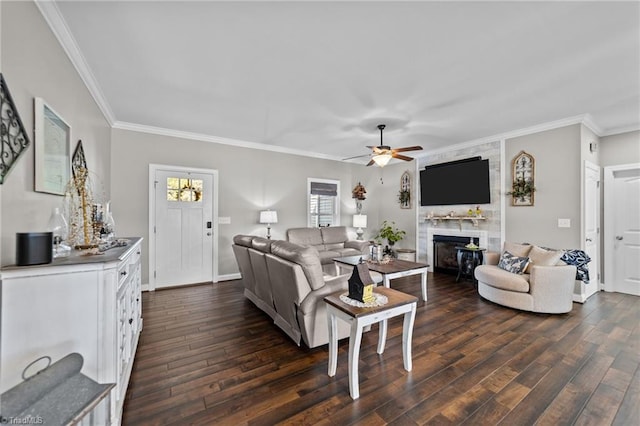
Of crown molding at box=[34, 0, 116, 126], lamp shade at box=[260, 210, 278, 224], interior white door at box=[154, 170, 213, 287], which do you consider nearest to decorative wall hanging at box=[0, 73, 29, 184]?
crown molding at box=[34, 0, 116, 126]

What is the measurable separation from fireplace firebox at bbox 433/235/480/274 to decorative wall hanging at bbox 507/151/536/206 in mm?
1157

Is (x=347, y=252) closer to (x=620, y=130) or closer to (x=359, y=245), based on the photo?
(x=359, y=245)

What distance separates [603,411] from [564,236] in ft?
10.1

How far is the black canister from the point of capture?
130 centimetres

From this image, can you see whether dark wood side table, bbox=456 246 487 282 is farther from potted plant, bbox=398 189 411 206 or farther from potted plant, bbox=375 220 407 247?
potted plant, bbox=398 189 411 206

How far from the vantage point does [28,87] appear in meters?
1.66

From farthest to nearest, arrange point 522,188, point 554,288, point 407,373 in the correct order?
point 522,188, point 554,288, point 407,373

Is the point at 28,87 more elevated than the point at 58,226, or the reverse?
the point at 28,87

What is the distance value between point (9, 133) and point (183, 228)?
338cm

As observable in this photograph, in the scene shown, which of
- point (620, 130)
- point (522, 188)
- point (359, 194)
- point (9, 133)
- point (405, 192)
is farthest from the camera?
point (359, 194)

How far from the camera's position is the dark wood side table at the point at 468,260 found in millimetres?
4922

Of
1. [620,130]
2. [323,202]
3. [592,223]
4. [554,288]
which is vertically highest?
[620,130]

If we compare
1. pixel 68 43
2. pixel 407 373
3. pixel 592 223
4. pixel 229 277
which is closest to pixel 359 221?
pixel 229 277

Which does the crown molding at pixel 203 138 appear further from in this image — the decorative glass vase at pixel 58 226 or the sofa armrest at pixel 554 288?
the sofa armrest at pixel 554 288
